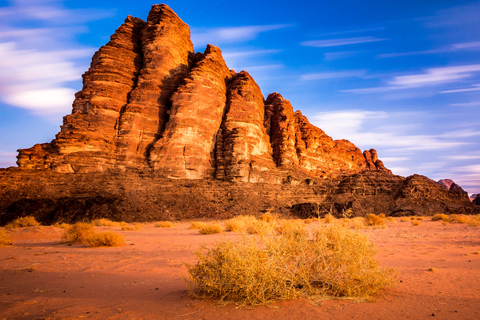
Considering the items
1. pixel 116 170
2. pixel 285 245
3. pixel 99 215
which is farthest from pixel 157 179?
pixel 285 245

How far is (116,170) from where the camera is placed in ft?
125

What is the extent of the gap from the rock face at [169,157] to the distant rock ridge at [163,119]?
173mm

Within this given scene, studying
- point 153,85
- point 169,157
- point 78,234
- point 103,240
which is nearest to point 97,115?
point 153,85

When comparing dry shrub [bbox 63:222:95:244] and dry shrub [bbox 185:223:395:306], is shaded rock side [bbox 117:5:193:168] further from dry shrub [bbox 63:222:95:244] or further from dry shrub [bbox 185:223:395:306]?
dry shrub [bbox 185:223:395:306]

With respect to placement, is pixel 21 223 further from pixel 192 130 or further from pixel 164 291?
pixel 192 130

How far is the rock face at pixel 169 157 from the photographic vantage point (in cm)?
3161

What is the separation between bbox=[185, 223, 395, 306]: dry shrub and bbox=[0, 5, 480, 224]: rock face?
87.8 feet

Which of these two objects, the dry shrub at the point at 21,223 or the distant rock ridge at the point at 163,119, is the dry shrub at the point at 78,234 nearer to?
the dry shrub at the point at 21,223

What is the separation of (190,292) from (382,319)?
2.82 m

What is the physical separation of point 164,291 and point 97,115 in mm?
41992

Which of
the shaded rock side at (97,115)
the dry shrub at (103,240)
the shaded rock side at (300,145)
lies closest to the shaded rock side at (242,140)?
the shaded rock side at (300,145)

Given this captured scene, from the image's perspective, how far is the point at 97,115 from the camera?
40562 millimetres

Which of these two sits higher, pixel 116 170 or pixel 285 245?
pixel 116 170

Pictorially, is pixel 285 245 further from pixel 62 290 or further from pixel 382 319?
pixel 62 290
